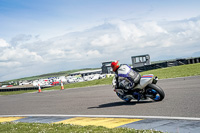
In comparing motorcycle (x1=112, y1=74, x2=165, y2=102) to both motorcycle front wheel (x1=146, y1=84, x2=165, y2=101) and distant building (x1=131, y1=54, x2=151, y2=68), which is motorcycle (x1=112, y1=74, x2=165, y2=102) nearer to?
motorcycle front wheel (x1=146, y1=84, x2=165, y2=101)

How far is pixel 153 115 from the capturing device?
6688 mm

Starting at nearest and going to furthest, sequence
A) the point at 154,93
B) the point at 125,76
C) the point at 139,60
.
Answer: the point at 154,93, the point at 125,76, the point at 139,60

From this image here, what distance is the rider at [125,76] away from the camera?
8875mm

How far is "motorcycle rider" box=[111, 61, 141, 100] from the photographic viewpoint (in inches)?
349

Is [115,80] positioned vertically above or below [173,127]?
above

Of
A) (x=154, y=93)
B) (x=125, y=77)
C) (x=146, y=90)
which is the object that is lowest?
(x=154, y=93)

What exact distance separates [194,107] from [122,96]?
3.00m

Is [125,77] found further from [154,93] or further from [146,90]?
[154,93]

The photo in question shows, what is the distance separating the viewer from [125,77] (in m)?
8.91

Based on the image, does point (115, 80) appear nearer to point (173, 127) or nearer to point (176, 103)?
point (176, 103)

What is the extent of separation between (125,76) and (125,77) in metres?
0.05

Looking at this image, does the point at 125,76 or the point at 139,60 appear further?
the point at 139,60

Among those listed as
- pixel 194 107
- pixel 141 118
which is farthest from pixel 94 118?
pixel 194 107

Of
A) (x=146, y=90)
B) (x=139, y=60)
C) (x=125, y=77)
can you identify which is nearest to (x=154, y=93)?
(x=146, y=90)
